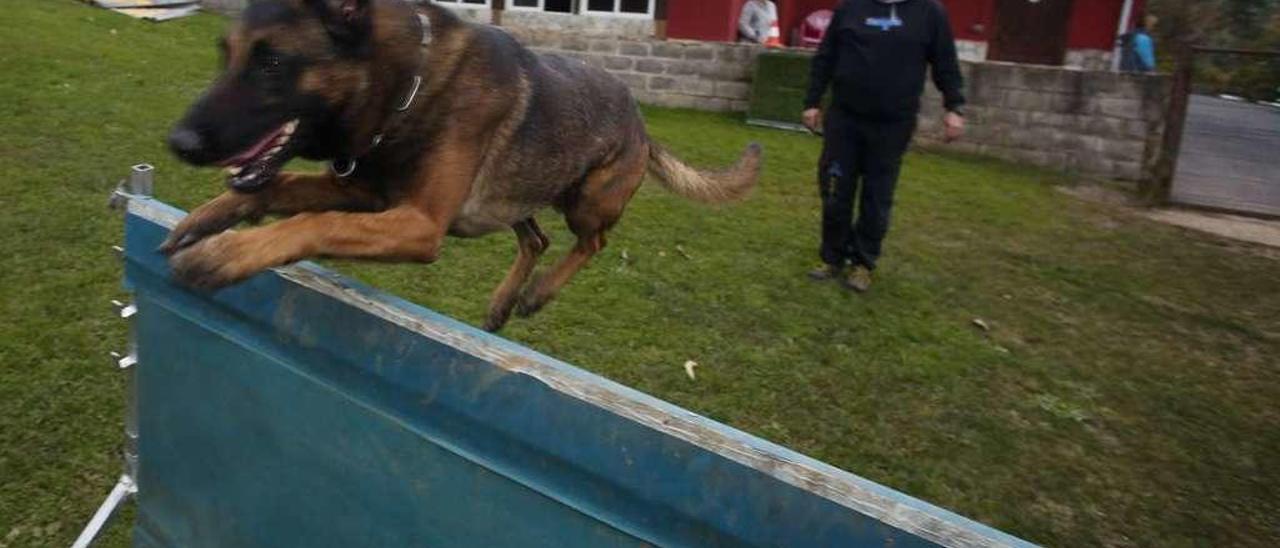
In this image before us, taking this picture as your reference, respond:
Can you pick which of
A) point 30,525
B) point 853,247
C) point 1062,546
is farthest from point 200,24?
point 1062,546

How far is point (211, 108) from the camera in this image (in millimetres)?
2166

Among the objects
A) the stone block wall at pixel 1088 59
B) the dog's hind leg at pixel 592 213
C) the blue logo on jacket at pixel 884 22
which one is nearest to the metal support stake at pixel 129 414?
the dog's hind leg at pixel 592 213

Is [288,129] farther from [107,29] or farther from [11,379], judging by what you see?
[107,29]

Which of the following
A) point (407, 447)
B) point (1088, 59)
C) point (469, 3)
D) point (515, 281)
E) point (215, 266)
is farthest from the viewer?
point (469, 3)

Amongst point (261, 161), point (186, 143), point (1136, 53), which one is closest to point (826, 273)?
point (261, 161)

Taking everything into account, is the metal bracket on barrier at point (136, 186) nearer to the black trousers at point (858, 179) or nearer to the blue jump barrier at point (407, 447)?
the blue jump barrier at point (407, 447)

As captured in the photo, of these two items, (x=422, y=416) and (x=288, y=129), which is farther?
(x=288, y=129)

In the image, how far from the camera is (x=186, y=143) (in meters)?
2.11

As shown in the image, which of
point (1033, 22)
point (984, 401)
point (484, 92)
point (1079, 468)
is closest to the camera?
point (484, 92)

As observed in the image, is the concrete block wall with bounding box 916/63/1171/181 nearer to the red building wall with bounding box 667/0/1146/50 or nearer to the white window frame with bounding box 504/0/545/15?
the red building wall with bounding box 667/0/1146/50

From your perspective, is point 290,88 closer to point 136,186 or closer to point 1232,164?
point 136,186

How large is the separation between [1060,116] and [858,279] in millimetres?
7321

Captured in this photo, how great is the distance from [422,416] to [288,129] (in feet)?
2.66

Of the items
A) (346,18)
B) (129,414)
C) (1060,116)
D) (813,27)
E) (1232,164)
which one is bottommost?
(129,414)
